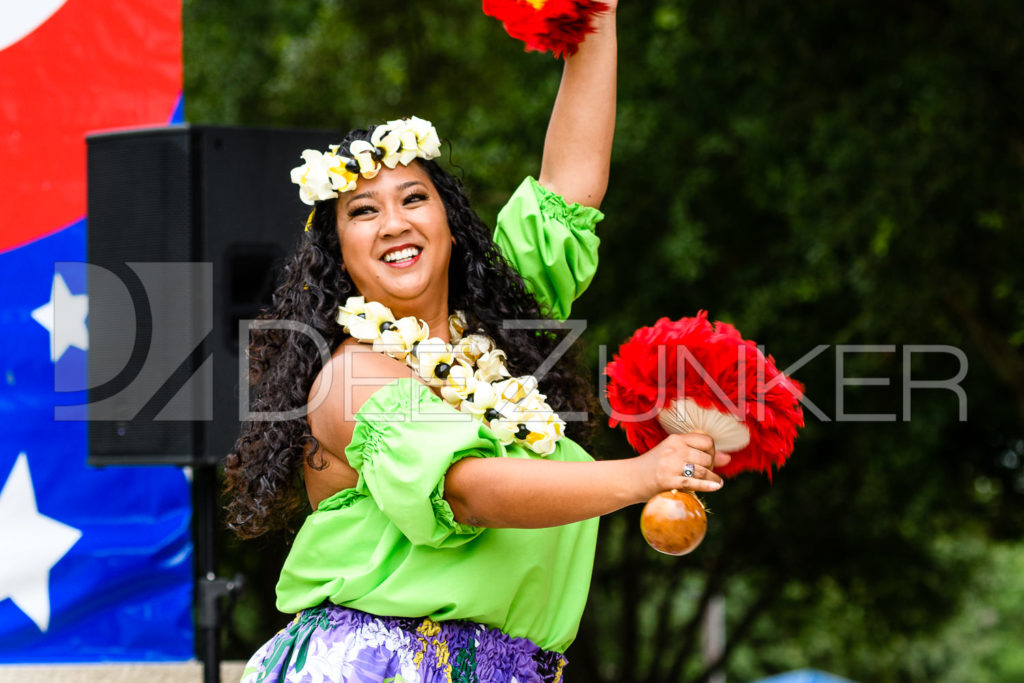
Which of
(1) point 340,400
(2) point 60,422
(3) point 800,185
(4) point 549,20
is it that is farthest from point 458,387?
(3) point 800,185

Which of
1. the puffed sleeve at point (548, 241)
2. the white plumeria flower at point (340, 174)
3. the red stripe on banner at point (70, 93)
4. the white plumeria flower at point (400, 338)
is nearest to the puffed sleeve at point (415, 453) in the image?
the white plumeria flower at point (400, 338)

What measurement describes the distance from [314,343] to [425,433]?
1.23 ft

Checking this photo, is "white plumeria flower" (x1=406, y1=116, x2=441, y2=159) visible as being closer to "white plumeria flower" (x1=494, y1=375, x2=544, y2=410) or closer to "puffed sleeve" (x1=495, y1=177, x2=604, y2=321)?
"puffed sleeve" (x1=495, y1=177, x2=604, y2=321)

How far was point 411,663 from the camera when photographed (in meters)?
1.81

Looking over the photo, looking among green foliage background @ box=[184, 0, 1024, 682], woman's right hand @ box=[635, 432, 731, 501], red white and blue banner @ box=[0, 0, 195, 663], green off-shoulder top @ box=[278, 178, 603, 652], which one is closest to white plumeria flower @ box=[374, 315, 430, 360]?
green off-shoulder top @ box=[278, 178, 603, 652]

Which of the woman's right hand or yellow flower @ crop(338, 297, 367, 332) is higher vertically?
yellow flower @ crop(338, 297, 367, 332)

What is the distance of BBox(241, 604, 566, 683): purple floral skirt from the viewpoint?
5.91 feet

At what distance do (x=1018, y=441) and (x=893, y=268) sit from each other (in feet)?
8.26

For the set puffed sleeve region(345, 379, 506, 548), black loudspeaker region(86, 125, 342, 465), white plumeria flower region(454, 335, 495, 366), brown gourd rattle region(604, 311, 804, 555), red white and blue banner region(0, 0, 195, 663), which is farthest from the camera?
red white and blue banner region(0, 0, 195, 663)

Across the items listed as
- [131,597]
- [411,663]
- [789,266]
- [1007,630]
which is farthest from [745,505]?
[1007,630]

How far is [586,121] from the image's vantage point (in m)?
2.17

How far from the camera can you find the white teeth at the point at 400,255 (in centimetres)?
194

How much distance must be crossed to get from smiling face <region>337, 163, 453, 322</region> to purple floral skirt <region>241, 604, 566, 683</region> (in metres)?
0.53

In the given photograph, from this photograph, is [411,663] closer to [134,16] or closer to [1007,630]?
[134,16]
